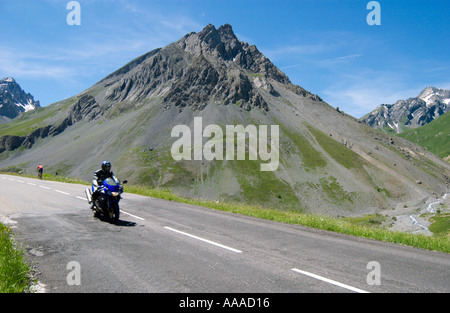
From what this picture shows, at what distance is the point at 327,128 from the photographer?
162m

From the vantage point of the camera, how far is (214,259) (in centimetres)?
750

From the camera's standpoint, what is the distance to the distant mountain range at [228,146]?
354 feet

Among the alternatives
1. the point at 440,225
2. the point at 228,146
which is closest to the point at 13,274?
the point at 440,225

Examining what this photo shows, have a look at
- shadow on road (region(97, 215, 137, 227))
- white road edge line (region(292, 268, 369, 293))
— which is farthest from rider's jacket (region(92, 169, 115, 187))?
white road edge line (region(292, 268, 369, 293))

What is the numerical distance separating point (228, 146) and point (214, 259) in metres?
121

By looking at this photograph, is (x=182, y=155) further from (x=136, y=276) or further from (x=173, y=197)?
(x=136, y=276)

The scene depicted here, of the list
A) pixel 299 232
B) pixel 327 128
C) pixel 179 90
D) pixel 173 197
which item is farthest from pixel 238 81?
pixel 299 232

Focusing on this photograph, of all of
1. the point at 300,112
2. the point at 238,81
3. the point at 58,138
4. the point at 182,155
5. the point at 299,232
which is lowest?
the point at 299,232

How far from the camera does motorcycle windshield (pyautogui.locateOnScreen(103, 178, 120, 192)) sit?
1239cm

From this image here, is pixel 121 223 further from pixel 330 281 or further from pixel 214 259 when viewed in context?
pixel 330 281

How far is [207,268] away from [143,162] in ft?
395

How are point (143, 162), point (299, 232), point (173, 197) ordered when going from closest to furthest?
point (299, 232), point (173, 197), point (143, 162)

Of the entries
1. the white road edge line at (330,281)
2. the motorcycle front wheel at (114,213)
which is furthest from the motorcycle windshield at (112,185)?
the white road edge line at (330,281)

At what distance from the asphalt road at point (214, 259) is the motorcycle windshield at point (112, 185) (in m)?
1.53
